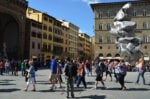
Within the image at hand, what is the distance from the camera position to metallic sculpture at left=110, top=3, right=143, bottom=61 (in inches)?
1928

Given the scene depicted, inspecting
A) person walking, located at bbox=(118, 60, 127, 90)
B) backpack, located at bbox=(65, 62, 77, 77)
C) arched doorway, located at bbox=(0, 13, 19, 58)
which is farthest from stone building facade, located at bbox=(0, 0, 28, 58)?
backpack, located at bbox=(65, 62, 77, 77)

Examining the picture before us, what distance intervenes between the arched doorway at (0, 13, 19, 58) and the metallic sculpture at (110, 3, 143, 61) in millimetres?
26128

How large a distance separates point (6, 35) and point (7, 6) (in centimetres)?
998

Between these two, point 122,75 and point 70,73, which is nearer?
point 70,73

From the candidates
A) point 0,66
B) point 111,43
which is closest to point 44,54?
point 111,43

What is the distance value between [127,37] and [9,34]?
3095 cm

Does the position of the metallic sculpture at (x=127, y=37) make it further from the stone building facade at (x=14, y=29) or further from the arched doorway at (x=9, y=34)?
the arched doorway at (x=9, y=34)

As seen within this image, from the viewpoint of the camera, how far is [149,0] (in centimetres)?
8519

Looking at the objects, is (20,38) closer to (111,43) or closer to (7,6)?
(7,6)

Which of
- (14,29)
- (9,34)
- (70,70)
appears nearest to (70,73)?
(70,70)

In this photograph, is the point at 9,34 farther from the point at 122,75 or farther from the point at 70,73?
the point at 70,73

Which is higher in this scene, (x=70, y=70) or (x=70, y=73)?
(x=70, y=70)

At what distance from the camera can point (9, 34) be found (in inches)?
2840

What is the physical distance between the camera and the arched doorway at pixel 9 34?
2739 inches
